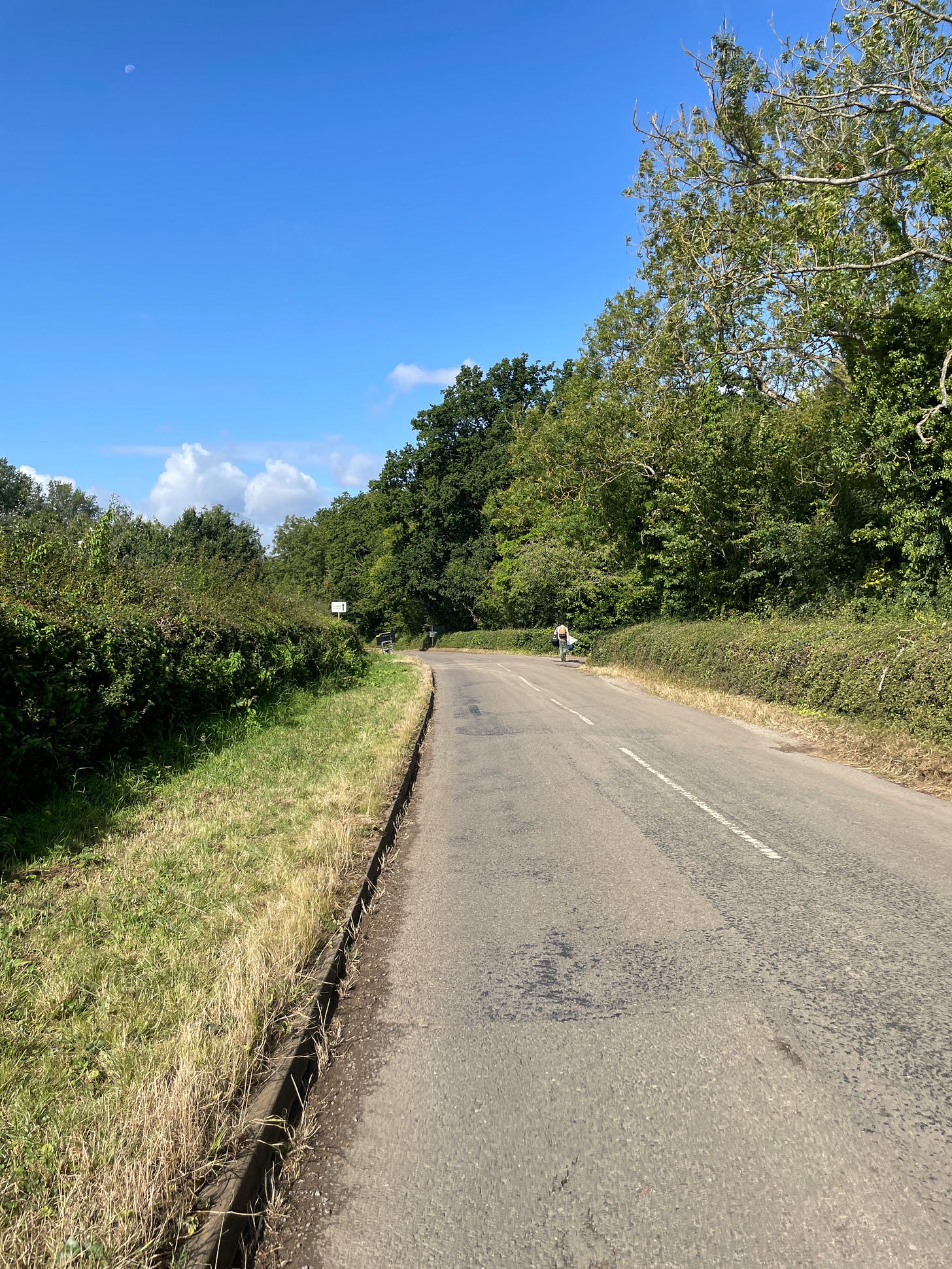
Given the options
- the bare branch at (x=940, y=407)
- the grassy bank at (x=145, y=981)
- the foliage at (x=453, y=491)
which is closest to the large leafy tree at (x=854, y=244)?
the bare branch at (x=940, y=407)

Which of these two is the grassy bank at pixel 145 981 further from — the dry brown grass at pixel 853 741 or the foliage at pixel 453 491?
the foliage at pixel 453 491

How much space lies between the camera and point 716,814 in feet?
25.7

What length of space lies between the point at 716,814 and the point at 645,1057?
462cm

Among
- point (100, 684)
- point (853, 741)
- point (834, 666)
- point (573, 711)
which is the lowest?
point (573, 711)

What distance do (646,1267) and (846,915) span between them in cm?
332

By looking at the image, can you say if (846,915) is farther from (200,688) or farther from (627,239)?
(627,239)

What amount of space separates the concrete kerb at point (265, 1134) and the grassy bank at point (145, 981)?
0.09 metres

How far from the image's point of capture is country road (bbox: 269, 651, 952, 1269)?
102 inches

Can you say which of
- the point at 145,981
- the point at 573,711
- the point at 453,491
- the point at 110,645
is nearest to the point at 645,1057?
the point at 145,981

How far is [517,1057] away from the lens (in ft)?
11.7

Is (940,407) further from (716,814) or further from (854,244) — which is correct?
(716,814)

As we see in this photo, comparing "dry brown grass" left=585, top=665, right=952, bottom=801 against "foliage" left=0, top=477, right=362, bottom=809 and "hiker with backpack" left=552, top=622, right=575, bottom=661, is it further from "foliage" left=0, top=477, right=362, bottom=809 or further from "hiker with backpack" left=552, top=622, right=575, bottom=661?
"hiker with backpack" left=552, top=622, right=575, bottom=661

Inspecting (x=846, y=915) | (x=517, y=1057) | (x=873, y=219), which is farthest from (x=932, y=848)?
(x=873, y=219)

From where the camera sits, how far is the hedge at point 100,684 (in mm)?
6750
